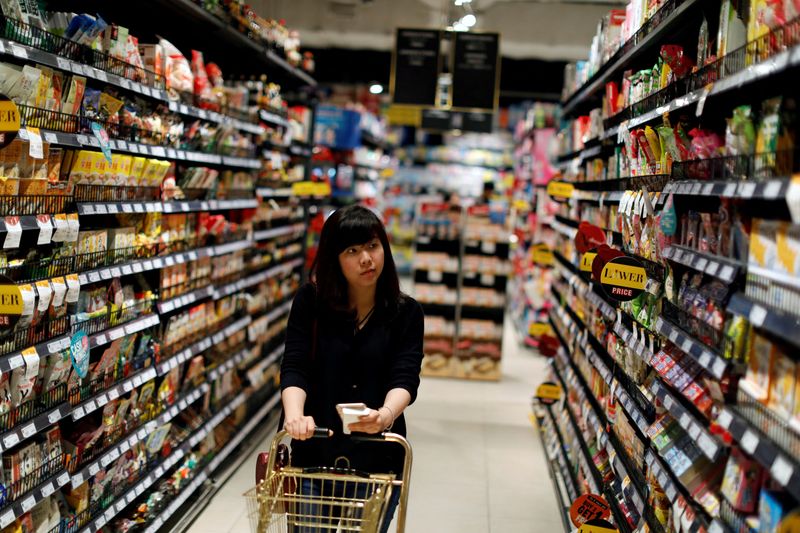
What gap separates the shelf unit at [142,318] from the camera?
120 inches

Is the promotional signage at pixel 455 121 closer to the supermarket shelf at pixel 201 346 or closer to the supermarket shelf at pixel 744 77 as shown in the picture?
the supermarket shelf at pixel 201 346

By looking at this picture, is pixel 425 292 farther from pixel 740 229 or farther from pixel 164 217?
pixel 740 229

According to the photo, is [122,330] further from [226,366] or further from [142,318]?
[226,366]

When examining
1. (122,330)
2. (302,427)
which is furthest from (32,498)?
(302,427)

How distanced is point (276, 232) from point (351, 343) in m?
4.06

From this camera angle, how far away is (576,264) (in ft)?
19.0

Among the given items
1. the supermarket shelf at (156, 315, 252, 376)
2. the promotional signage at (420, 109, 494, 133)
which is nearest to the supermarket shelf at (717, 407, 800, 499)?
the supermarket shelf at (156, 315, 252, 376)

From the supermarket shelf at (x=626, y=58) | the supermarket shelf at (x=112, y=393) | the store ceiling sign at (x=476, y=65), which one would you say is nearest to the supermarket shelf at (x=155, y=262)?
the supermarket shelf at (x=112, y=393)

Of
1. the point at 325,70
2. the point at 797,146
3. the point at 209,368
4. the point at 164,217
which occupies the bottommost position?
the point at 209,368

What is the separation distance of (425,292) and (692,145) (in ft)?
22.0

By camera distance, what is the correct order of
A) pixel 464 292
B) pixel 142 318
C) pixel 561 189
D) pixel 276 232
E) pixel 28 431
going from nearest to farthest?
1. pixel 28 431
2. pixel 142 318
3. pixel 561 189
4. pixel 276 232
5. pixel 464 292

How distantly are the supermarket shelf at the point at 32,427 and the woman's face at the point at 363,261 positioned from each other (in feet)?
4.15

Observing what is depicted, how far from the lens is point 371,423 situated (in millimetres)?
2641

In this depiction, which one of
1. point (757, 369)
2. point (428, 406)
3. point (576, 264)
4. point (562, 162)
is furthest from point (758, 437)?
point (428, 406)
